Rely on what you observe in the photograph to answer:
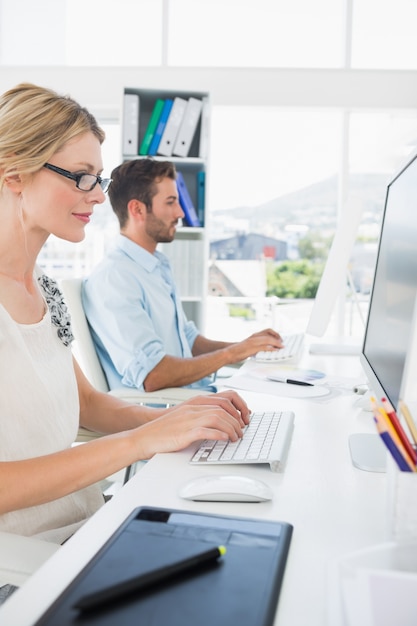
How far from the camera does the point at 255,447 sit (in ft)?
3.20

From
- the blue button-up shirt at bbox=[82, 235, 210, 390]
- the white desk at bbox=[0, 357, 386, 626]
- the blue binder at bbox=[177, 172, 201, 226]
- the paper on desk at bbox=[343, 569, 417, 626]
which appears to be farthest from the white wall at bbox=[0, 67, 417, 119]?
the paper on desk at bbox=[343, 569, 417, 626]

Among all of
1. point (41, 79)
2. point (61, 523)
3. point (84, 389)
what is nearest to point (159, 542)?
point (61, 523)

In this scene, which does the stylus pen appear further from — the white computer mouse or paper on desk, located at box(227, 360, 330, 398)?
paper on desk, located at box(227, 360, 330, 398)

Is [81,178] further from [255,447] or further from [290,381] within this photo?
[290,381]

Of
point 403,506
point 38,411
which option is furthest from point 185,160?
point 403,506

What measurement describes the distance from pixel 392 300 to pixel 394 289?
2 cm

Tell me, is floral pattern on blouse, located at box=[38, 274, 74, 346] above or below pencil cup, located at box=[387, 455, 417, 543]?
above

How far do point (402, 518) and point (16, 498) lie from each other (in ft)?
1.90

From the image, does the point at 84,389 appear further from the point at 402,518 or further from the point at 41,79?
the point at 41,79

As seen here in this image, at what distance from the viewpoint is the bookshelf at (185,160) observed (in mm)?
3342

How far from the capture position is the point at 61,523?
112 cm

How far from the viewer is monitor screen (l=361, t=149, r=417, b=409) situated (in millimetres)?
833

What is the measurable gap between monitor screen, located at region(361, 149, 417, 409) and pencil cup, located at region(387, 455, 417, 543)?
0.18 m

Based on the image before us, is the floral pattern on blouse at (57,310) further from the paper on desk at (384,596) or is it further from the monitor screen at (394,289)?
the paper on desk at (384,596)
